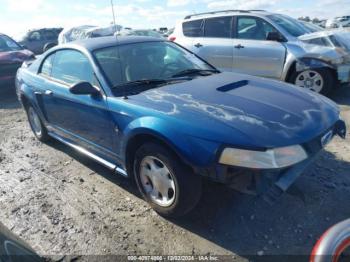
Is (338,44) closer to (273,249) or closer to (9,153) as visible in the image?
(273,249)

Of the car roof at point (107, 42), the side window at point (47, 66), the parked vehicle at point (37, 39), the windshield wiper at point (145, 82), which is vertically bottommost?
the parked vehicle at point (37, 39)

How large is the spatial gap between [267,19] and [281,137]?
4.72 meters

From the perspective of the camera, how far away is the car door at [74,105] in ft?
10.4

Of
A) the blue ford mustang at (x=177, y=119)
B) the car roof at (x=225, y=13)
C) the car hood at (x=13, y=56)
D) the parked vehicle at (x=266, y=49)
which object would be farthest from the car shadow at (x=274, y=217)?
the car hood at (x=13, y=56)

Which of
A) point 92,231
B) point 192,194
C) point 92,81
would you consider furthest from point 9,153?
point 192,194

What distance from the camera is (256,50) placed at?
6.32 meters

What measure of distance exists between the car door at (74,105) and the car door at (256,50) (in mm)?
3894

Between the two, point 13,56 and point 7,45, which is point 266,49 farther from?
point 7,45

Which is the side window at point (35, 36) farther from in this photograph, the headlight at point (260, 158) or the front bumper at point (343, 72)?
the headlight at point (260, 158)

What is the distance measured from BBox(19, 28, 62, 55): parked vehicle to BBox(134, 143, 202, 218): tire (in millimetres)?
16644

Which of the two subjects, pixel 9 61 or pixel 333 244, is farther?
pixel 9 61

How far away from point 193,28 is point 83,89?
16.4 feet

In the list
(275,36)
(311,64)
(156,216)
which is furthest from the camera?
(275,36)

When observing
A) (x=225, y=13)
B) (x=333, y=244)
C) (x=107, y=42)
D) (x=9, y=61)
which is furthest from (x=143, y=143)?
(x=9, y=61)
